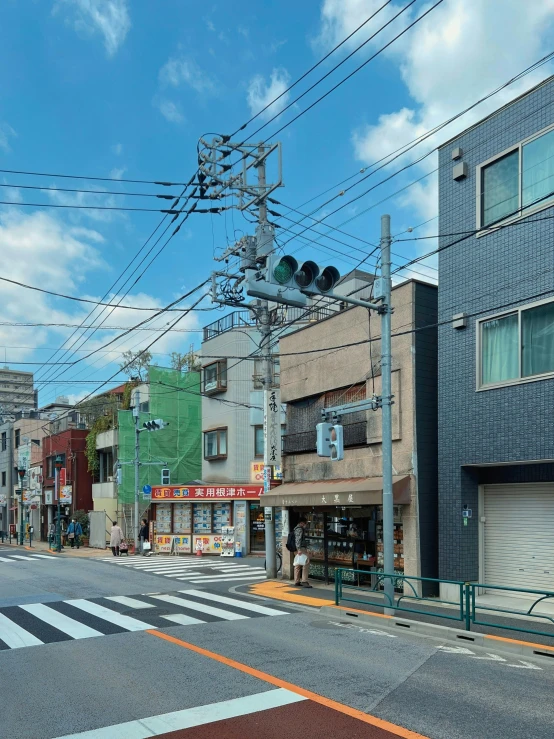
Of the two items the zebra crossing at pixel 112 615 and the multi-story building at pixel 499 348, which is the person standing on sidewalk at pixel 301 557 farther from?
the multi-story building at pixel 499 348

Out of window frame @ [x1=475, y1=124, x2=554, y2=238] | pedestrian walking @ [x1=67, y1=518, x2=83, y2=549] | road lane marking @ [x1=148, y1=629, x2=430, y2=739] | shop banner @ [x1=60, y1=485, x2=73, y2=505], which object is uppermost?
window frame @ [x1=475, y1=124, x2=554, y2=238]

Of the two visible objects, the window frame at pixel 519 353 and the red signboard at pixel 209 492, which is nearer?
the window frame at pixel 519 353

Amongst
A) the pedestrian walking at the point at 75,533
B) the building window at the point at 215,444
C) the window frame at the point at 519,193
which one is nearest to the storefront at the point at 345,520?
the window frame at the point at 519,193

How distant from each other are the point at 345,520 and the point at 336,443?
15.9 feet

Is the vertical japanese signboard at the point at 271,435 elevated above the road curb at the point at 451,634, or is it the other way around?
the vertical japanese signboard at the point at 271,435

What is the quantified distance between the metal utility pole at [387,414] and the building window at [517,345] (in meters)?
2.62

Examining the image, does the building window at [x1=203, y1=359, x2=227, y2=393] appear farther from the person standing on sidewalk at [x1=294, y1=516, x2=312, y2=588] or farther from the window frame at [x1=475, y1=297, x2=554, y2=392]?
the window frame at [x1=475, y1=297, x2=554, y2=392]

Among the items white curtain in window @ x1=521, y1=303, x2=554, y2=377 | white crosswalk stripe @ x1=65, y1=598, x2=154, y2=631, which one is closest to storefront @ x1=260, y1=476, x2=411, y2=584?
white curtain in window @ x1=521, y1=303, x2=554, y2=377

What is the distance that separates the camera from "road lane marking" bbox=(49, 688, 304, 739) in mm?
7211

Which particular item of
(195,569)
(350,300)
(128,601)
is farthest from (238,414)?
(350,300)

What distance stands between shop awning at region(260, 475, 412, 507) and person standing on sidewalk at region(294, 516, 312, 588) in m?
0.84

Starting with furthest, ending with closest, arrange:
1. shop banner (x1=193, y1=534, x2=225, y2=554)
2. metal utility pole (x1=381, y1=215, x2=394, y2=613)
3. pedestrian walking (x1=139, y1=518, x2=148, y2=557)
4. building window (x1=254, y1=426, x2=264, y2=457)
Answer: building window (x1=254, y1=426, x2=264, y2=457), pedestrian walking (x1=139, y1=518, x2=148, y2=557), shop banner (x1=193, y1=534, x2=225, y2=554), metal utility pole (x1=381, y1=215, x2=394, y2=613)

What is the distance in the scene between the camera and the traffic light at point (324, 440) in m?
15.7

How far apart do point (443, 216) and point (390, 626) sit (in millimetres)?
9688
